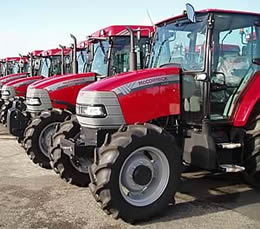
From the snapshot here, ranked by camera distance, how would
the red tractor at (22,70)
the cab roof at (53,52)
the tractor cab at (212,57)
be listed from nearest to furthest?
1. the tractor cab at (212,57)
2. the cab roof at (53,52)
3. the red tractor at (22,70)

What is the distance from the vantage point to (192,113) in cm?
505

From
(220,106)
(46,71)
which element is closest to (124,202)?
(220,106)

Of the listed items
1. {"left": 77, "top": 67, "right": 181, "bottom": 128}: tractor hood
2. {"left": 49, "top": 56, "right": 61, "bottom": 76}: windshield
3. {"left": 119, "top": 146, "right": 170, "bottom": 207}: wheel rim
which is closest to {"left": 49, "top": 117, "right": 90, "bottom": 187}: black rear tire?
{"left": 77, "top": 67, "right": 181, "bottom": 128}: tractor hood

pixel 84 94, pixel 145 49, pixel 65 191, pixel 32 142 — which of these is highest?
pixel 145 49

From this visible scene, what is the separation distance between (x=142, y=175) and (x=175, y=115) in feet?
3.41

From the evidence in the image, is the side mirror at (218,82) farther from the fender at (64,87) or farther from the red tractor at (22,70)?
the red tractor at (22,70)

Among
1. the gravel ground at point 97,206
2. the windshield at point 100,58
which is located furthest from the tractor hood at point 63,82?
the gravel ground at point 97,206

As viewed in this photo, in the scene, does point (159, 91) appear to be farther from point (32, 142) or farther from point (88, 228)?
point (32, 142)

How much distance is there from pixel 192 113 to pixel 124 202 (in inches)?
59.8

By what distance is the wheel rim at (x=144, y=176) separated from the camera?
4.32 metres

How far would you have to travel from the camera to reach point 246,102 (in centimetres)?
509

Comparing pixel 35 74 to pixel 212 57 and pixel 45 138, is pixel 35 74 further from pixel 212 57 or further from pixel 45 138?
pixel 212 57

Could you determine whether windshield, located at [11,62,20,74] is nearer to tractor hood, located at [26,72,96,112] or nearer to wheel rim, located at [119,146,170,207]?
tractor hood, located at [26,72,96,112]

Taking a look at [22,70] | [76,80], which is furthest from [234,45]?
[22,70]
